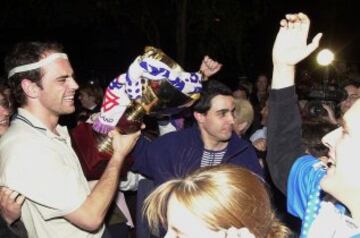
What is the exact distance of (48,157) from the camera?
2.33 meters

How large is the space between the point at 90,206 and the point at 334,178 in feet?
3.96

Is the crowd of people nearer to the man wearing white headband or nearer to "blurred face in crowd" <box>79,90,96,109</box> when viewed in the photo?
the man wearing white headband

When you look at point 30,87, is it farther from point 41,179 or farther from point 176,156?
point 176,156

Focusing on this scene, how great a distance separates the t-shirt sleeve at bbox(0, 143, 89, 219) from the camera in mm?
2268

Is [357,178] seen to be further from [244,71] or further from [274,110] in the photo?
[244,71]

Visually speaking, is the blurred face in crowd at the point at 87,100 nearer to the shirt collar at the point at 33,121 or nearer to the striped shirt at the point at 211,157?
the striped shirt at the point at 211,157

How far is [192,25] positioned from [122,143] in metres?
12.7

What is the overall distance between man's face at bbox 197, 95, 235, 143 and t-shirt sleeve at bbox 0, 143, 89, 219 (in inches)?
48.8

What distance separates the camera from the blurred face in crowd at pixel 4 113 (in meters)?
3.55

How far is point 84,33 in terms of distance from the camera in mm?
17594

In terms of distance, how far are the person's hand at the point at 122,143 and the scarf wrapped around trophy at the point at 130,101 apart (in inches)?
1.9

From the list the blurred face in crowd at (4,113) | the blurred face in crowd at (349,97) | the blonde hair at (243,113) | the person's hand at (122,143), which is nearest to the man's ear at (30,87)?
the person's hand at (122,143)

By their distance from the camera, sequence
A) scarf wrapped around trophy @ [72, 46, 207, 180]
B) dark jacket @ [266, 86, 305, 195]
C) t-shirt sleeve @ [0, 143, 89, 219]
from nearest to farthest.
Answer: dark jacket @ [266, 86, 305, 195] < t-shirt sleeve @ [0, 143, 89, 219] < scarf wrapped around trophy @ [72, 46, 207, 180]

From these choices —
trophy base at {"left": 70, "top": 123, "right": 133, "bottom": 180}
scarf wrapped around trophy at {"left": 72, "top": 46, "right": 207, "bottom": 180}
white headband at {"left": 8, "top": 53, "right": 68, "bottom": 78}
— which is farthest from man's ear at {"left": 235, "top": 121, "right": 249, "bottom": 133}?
white headband at {"left": 8, "top": 53, "right": 68, "bottom": 78}
